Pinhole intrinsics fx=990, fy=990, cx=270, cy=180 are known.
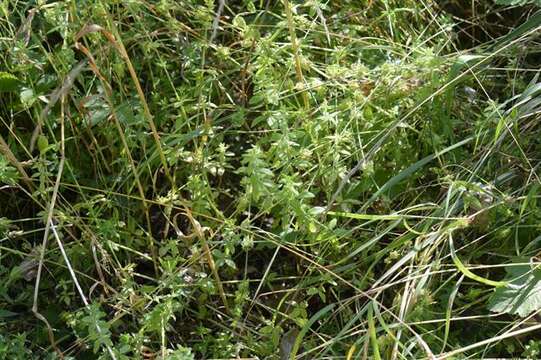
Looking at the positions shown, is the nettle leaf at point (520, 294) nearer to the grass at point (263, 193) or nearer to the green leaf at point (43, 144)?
the grass at point (263, 193)

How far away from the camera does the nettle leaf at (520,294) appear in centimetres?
190

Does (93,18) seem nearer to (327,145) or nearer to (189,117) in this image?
(189,117)

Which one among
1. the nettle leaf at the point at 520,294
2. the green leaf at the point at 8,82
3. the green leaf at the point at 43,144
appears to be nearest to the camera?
the nettle leaf at the point at 520,294

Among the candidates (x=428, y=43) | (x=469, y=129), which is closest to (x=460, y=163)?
(x=469, y=129)

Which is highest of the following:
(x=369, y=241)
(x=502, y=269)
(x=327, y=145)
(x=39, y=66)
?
(x=39, y=66)

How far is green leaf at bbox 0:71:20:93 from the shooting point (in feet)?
7.38

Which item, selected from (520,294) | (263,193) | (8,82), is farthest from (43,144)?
(520,294)

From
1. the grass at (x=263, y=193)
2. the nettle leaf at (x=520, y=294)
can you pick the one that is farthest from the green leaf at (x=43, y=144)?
the nettle leaf at (x=520, y=294)

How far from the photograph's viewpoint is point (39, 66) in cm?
223

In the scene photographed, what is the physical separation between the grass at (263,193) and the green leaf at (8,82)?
0.01 m

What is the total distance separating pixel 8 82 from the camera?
7.40ft

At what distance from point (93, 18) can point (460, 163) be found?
86cm

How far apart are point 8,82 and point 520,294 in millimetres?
1217

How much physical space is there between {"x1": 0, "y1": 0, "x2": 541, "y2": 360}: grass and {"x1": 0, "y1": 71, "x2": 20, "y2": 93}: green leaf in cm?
1
